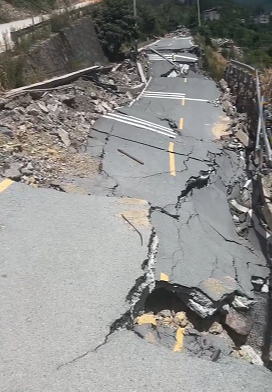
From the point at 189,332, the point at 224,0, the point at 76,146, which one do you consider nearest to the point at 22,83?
the point at 76,146

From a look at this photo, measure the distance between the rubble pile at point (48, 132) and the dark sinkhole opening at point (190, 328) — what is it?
2941 millimetres

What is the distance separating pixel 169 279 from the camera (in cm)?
588

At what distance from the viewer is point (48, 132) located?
9.71m

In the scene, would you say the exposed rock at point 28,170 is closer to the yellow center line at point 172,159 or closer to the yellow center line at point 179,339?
the yellow center line at point 172,159

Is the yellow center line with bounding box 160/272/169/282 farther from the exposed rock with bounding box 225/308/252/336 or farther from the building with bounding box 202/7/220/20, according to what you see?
the building with bounding box 202/7/220/20

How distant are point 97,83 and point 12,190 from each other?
30.4 ft

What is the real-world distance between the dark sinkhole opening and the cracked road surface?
157mm

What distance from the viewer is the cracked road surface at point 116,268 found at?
379cm

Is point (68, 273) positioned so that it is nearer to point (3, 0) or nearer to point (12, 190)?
point (12, 190)

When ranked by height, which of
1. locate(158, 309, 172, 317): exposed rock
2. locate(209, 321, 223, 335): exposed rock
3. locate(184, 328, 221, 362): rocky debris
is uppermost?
locate(158, 309, 172, 317): exposed rock

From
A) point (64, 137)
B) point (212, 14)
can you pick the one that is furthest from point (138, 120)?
point (212, 14)

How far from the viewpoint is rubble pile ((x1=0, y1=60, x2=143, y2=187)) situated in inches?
303

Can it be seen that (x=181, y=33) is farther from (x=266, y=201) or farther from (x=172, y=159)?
(x=266, y=201)

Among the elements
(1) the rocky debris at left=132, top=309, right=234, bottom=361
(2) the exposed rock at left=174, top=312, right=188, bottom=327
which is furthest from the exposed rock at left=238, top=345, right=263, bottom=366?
(2) the exposed rock at left=174, top=312, right=188, bottom=327
